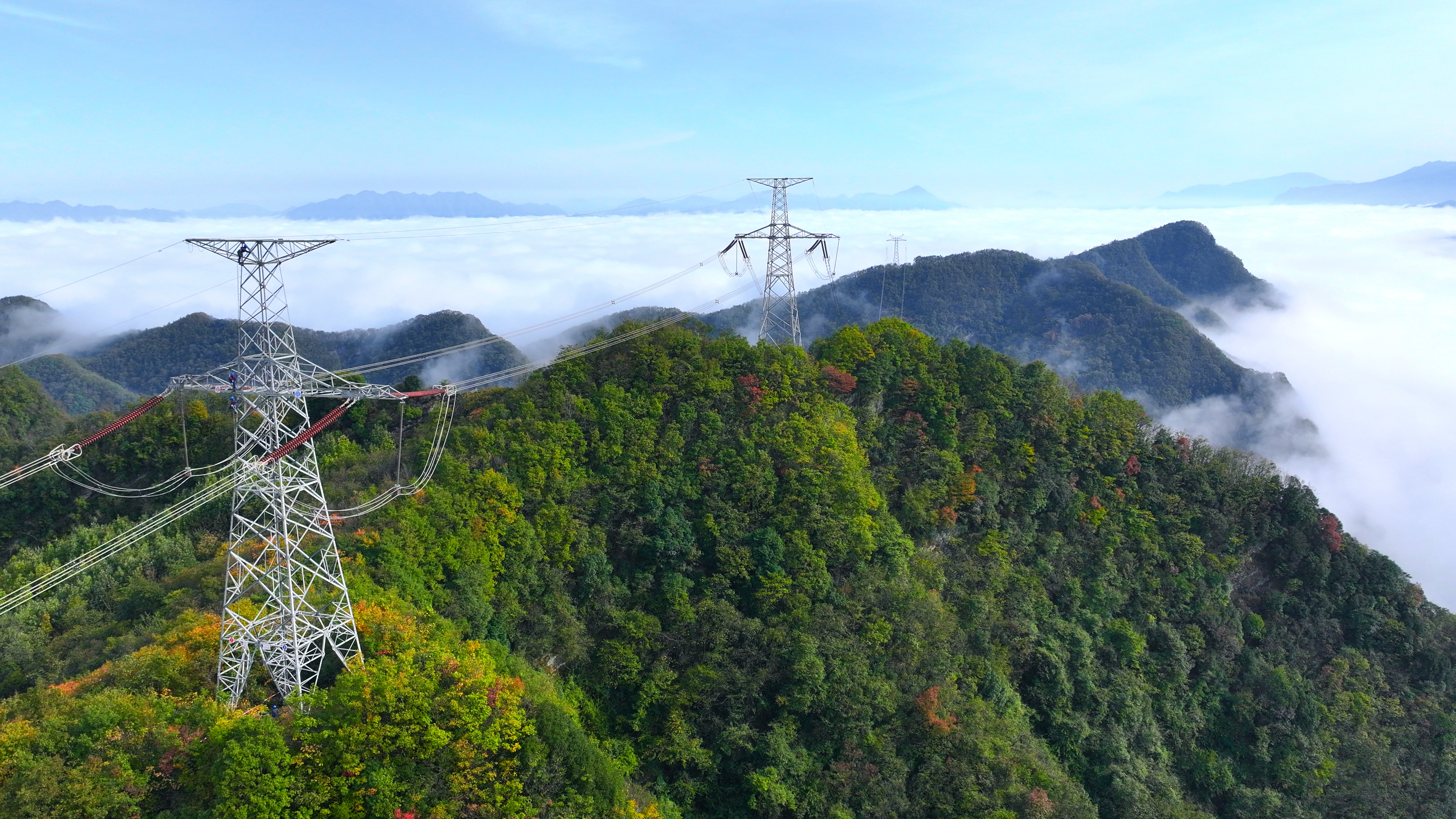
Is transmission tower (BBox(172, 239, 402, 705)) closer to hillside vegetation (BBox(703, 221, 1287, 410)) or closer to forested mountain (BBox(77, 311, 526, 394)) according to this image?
forested mountain (BBox(77, 311, 526, 394))

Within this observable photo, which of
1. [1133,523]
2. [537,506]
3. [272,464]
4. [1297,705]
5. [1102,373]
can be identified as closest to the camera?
[272,464]

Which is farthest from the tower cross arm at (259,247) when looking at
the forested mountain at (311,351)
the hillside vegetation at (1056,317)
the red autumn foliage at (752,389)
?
the hillside vegetation at (1056,317)

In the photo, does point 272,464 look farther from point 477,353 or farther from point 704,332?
point 477,353

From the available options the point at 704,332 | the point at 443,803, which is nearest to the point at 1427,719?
the point at 704,332

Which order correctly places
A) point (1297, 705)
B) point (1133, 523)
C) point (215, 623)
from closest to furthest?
1. point (215, 623)
2. point (1297, 705)
3. point (1133, 523)

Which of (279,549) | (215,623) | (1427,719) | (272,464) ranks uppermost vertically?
(272,464)

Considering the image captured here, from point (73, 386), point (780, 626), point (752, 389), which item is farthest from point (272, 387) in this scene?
point (73, 386)

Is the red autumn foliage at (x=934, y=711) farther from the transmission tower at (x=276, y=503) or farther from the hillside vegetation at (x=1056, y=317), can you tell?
the hillside vegetation at (x=1056, y=317)
